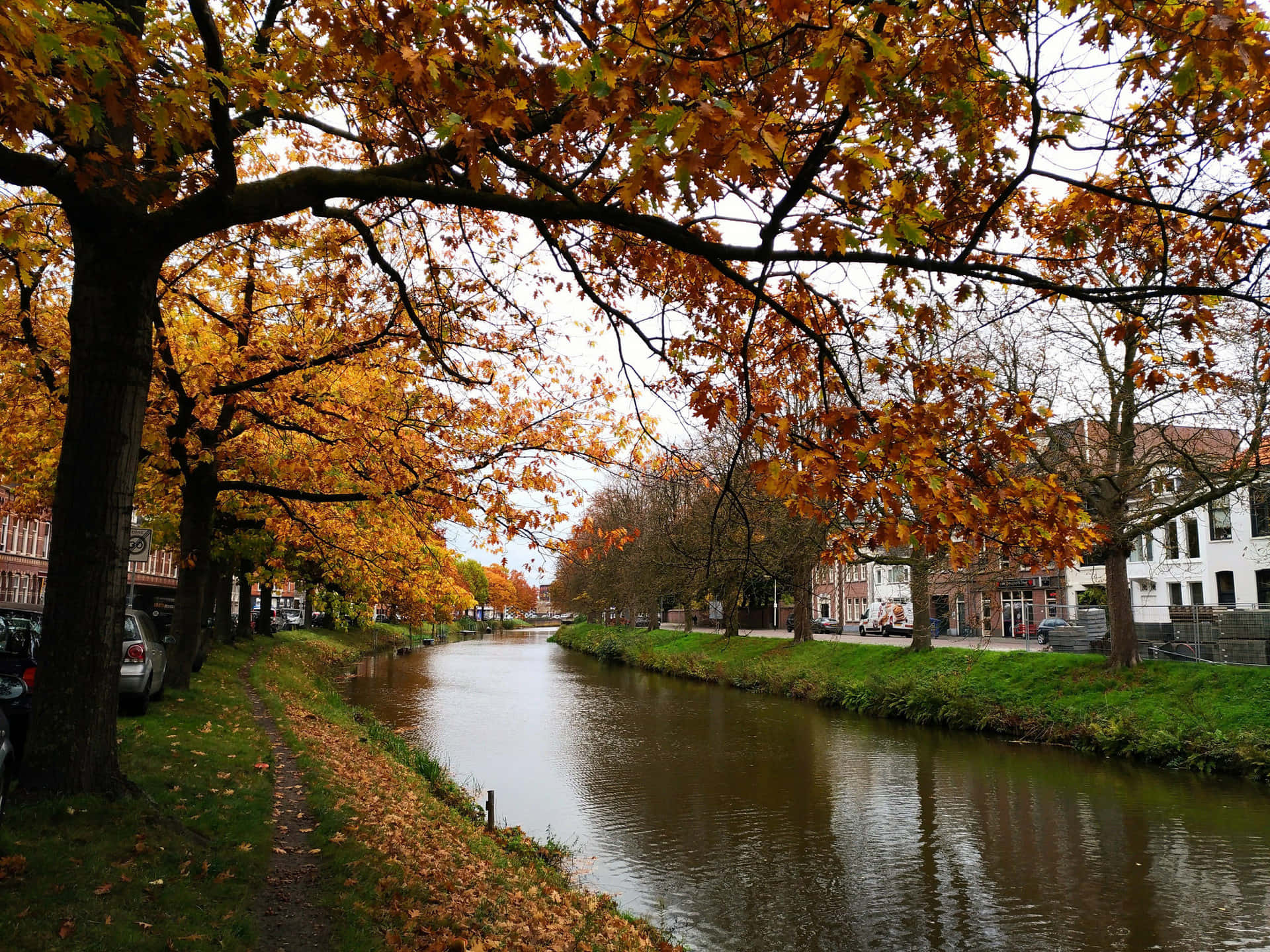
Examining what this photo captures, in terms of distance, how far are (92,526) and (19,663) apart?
471cm

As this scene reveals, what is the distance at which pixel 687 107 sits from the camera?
369cm

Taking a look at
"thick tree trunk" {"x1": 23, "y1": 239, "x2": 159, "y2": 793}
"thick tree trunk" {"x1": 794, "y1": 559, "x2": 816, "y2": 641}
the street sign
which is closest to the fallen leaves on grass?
"thick tree trunk" {"x1": 23, "y1": 239, "x2": 159, "y2": 793}

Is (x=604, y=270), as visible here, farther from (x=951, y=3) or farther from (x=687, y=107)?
(x=687, y=107)

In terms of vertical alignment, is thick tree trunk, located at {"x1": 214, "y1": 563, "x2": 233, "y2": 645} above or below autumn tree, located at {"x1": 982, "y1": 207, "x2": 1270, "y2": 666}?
below

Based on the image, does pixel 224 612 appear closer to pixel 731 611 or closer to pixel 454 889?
pixel 731 611

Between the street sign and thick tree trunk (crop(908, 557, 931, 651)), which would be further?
thick tree trunk (crop(908, 557, 931, 651))

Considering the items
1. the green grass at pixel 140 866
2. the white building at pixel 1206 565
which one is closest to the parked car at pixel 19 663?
the green grass at pixel 140 866

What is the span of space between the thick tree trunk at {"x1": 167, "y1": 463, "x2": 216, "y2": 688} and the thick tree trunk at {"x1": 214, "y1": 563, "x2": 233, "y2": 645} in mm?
13366

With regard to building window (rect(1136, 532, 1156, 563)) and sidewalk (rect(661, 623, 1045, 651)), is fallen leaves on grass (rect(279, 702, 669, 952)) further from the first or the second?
building window (rect(1136, 532, 1156, 563))

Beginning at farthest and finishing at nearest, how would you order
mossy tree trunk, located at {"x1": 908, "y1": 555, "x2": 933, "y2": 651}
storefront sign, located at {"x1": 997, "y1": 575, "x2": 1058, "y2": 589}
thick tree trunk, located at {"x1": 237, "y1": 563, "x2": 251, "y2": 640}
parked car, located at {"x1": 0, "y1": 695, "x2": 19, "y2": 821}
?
storefront sign, located at {"x1": 997, "y1": 575, "x2": 1058, "y2": 589}
thick tree trunk, located at {"x1": 237, "y1": 563, "x2": 251, "y2": 640}
mossy tree trunk, located at {"x1": 908, "y1": 555, "x2": 933, "y2": 651}
parked car, located at {"x1": 0, "y1": 695, "x2": 19, "y2": 821}

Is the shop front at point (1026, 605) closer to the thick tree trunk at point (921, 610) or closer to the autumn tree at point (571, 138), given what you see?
the thick tree trunk at point (921, 610)

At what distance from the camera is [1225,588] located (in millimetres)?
41469

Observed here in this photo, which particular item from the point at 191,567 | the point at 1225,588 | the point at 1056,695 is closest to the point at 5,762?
the point at 191,567

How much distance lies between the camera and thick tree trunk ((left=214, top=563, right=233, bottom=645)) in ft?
98.0
